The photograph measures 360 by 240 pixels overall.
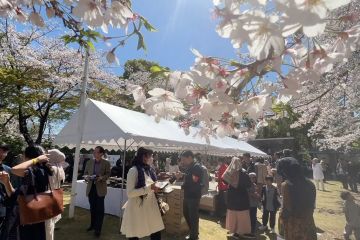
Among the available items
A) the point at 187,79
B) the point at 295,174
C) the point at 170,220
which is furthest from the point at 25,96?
the point at 187,79

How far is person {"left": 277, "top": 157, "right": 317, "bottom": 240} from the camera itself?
428 cm

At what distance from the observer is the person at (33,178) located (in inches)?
129

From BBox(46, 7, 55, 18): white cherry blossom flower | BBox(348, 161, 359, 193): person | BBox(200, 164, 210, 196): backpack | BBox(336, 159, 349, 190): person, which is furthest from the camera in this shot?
BBox(336, 159, 349, 190): person

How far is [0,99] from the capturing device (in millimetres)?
13430

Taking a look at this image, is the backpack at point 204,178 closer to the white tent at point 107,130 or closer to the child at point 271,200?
the white tent at point 107,130

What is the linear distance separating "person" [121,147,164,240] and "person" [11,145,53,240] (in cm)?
113

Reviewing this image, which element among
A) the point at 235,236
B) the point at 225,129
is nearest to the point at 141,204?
the point at 225,129

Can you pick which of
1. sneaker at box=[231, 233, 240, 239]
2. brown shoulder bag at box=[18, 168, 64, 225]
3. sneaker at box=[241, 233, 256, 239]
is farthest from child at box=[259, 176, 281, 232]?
brown shoulder bag at box=[18, 168, 64, 225]

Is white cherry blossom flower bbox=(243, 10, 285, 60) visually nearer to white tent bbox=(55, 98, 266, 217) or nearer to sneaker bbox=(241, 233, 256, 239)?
white tent bbox=(55, 98, 266, 217)

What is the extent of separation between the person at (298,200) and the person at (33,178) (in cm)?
308

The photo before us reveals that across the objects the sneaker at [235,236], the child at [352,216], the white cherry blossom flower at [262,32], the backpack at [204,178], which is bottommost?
the sneaker at [235,236]

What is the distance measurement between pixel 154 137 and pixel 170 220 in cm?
186

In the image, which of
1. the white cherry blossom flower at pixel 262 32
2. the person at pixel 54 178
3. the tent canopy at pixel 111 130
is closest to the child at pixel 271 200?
the tent canopy at pixel 111 130

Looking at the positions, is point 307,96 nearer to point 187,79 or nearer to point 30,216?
point 30,216
